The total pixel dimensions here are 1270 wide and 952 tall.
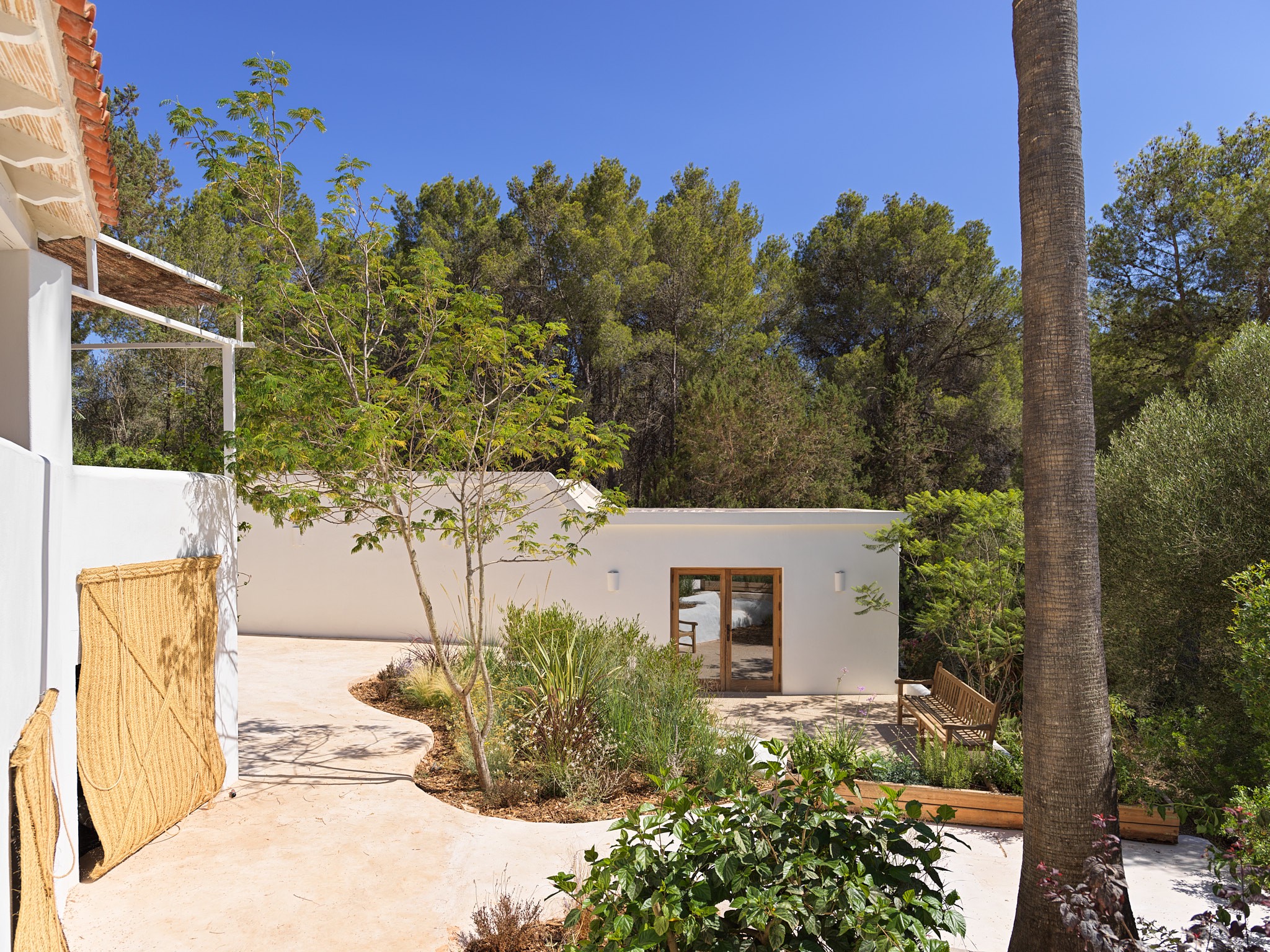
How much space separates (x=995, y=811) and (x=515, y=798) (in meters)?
3.77

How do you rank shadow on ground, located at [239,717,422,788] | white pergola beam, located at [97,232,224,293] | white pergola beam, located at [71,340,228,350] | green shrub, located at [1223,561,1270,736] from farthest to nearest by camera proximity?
shadow on ground, located at [239,717,422,788] → white pergola beam, located at [71,340,228,350] → white pergola beam, located at [97,232,224,293] → green shrub, located at [1223,561,1270,736]

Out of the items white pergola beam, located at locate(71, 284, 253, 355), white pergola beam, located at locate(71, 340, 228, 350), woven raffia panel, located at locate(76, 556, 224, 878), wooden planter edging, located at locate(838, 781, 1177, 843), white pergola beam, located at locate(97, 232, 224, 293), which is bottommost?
wooden planter edging, located at locate(838, 781, 1177, 843)

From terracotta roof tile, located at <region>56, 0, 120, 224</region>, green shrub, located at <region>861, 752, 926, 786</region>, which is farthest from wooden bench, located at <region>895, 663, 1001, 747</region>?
terracotta roof tile, located at <region>56, 0, 120, 224</region>

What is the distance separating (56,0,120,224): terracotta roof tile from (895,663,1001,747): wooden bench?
24.2 ft

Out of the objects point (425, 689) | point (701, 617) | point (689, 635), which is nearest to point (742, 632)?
point (701, 617)

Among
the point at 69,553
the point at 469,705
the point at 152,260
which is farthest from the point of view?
the point at 469,705

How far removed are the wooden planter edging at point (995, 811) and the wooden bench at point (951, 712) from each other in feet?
2.67

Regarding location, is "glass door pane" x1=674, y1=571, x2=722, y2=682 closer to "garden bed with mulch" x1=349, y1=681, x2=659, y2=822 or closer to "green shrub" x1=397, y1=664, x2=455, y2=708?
"green shrub" x1=397, y1=664, x2=455, y2=708

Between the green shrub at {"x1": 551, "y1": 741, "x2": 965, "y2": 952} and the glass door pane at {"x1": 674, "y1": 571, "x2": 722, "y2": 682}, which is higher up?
the green shrub at {"x1": 551, "y1": 741, "x2": 965, "y2": 952}

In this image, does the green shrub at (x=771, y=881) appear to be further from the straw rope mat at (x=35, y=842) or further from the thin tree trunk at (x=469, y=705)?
the thin tree trunk at (x=469, y=705)

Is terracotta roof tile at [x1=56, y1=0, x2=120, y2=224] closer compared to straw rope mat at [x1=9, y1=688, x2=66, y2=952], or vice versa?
terracotta roof tile at [x1=56, y1=0, x2=120, y2=224]

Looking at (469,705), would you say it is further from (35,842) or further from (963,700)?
(963,700)

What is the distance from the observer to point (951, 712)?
816 cm

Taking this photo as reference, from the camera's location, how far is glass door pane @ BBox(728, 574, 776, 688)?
38.0ft
